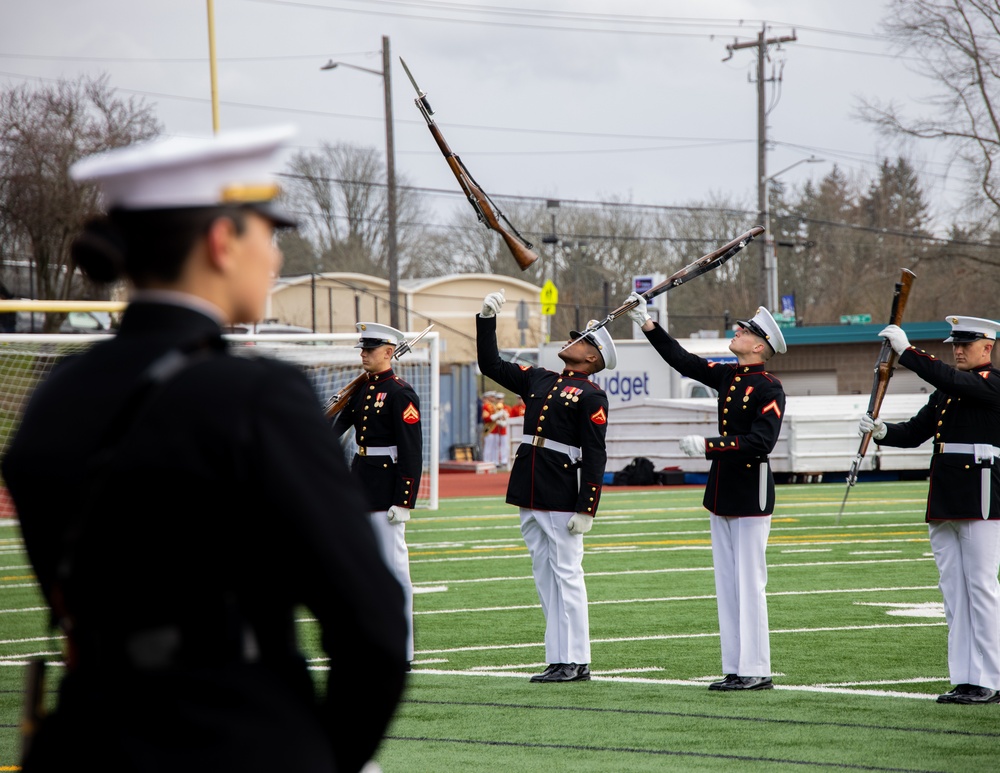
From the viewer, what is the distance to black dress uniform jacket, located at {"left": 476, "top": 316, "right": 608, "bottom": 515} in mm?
8297

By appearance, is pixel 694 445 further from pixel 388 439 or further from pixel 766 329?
pixel 388 439

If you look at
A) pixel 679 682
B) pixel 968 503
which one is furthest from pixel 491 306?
pixel 968 503

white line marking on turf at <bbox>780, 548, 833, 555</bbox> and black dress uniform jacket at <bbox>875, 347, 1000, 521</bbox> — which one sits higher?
black dress uniform jacket at <bbox>875, 347, 1000, 521</bbox>

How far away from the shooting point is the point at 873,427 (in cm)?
844

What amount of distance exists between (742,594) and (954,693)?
4.07 ft

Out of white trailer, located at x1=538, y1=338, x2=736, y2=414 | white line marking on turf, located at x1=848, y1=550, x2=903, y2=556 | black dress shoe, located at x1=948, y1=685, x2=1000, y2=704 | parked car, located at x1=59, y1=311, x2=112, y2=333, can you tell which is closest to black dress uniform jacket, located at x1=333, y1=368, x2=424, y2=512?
black dress shoe, located at x1=948, y1=685, x2=1000, y2=704

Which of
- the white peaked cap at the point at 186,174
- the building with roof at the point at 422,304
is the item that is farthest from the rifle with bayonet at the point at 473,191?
the building with roof at the point at 422,304

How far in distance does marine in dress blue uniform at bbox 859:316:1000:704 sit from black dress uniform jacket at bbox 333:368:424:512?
3.19 metres

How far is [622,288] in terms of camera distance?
57.8m

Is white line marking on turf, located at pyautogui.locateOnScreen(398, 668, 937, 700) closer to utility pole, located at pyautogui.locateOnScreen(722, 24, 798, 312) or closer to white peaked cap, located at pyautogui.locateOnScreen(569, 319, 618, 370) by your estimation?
white peaked cap, located at pyautogui.locateOnScreen(569, 319, 618, 370)

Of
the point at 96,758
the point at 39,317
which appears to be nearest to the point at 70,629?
the point at 96,758

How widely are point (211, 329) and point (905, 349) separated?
247 inches

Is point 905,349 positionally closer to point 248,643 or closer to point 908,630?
point 908,630

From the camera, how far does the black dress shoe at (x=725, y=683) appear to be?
7602mm
